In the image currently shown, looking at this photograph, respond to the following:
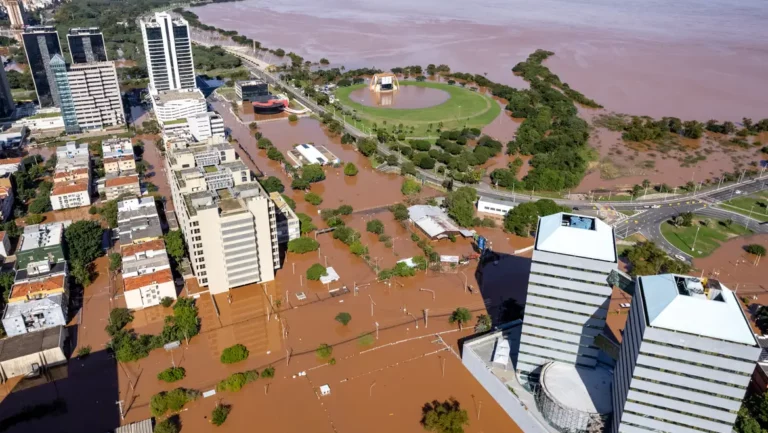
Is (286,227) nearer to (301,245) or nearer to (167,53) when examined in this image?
(301,245)

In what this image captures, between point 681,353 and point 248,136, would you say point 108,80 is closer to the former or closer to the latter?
point 248,136

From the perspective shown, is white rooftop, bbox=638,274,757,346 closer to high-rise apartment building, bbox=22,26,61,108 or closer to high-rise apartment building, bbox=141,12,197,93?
high-rise apartment building, bbox=141,12,197,93

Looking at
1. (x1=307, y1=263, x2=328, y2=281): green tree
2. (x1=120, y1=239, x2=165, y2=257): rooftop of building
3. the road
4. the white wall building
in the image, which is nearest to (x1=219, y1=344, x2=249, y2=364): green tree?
(x1=307, y1=263, x2=328, y2=281): green tree

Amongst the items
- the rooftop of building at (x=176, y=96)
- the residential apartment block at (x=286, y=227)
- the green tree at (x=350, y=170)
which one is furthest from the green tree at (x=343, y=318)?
the rooftop of building at (x=176, y=96)

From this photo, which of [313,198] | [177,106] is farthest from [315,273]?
[177,106]

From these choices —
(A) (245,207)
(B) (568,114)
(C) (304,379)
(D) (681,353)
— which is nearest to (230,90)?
(B) (568,114)

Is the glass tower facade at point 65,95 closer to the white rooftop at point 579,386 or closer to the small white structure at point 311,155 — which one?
the small white structure at point 311,155
